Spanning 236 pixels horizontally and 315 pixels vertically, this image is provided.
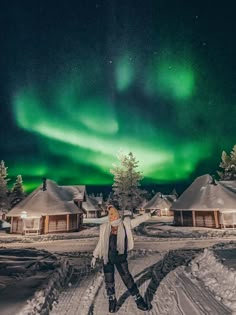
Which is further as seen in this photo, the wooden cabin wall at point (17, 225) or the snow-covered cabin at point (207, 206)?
the snow-covered cabin at point (207, 206)

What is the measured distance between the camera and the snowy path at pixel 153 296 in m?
4.41

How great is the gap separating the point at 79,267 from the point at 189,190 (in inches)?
1119

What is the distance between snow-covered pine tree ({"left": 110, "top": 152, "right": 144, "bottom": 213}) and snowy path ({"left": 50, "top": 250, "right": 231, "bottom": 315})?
113ft

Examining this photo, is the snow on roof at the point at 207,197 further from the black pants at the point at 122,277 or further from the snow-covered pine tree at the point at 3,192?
the snow-covered pine tree at the point at 3,192

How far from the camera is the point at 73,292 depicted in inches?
223

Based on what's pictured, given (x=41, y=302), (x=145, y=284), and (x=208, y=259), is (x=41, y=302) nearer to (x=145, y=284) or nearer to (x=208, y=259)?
(x=145, y=284)

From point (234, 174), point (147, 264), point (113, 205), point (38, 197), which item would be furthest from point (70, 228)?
point (234, 174)

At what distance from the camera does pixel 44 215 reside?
2672cm

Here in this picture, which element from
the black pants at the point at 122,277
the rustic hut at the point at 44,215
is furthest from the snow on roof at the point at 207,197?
the black pants at the point at 122,277

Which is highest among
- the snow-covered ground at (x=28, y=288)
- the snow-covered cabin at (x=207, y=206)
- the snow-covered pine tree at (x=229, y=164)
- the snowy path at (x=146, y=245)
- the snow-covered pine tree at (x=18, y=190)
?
the snow-covered pine tree at (x=229, y=164)

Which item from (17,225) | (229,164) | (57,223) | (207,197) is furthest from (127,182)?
(229,164)

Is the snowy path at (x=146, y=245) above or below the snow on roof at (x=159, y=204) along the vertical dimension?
below

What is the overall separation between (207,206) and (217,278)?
24341 mm

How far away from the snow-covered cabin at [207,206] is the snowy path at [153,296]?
23.1 meters
